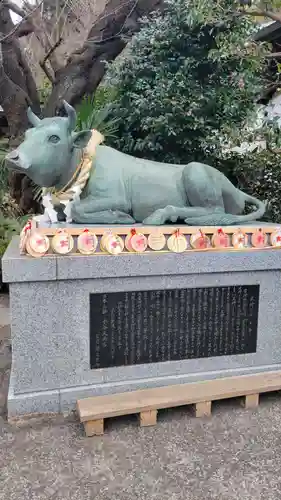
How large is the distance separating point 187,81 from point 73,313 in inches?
139

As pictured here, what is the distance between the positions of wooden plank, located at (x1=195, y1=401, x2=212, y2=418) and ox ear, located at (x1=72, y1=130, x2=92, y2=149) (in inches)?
92.9

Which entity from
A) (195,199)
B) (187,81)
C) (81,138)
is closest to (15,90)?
(187,81)

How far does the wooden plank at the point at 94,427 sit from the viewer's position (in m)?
2.88

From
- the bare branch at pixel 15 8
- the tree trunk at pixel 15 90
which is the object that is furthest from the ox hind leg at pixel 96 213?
the bare branch at pixel 15 8

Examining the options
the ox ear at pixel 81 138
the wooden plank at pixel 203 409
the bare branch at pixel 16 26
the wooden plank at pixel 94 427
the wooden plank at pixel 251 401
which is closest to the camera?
the wooden plank at pixel 94 427

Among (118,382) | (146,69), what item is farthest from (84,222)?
(146,69)

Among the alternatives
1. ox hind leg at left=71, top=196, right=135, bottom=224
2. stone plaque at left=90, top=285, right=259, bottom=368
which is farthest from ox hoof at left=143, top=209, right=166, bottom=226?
stone plaque at left=90, top=285, right=259, bottom=368

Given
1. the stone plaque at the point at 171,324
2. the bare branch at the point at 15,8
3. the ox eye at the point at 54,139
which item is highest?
the bare branch at the point at 15,8

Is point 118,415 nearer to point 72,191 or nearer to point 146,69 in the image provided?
point 72,191

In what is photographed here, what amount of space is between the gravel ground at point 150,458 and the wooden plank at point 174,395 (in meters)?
0.15

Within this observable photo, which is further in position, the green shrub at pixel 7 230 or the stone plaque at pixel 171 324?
the green shrub at pixel 7 230

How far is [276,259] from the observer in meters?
3.58

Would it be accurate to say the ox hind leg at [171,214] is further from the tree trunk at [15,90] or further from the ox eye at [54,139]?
the tree trunk at [15,90]

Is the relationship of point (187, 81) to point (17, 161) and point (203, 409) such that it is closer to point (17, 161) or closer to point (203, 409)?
point (17, 161)
